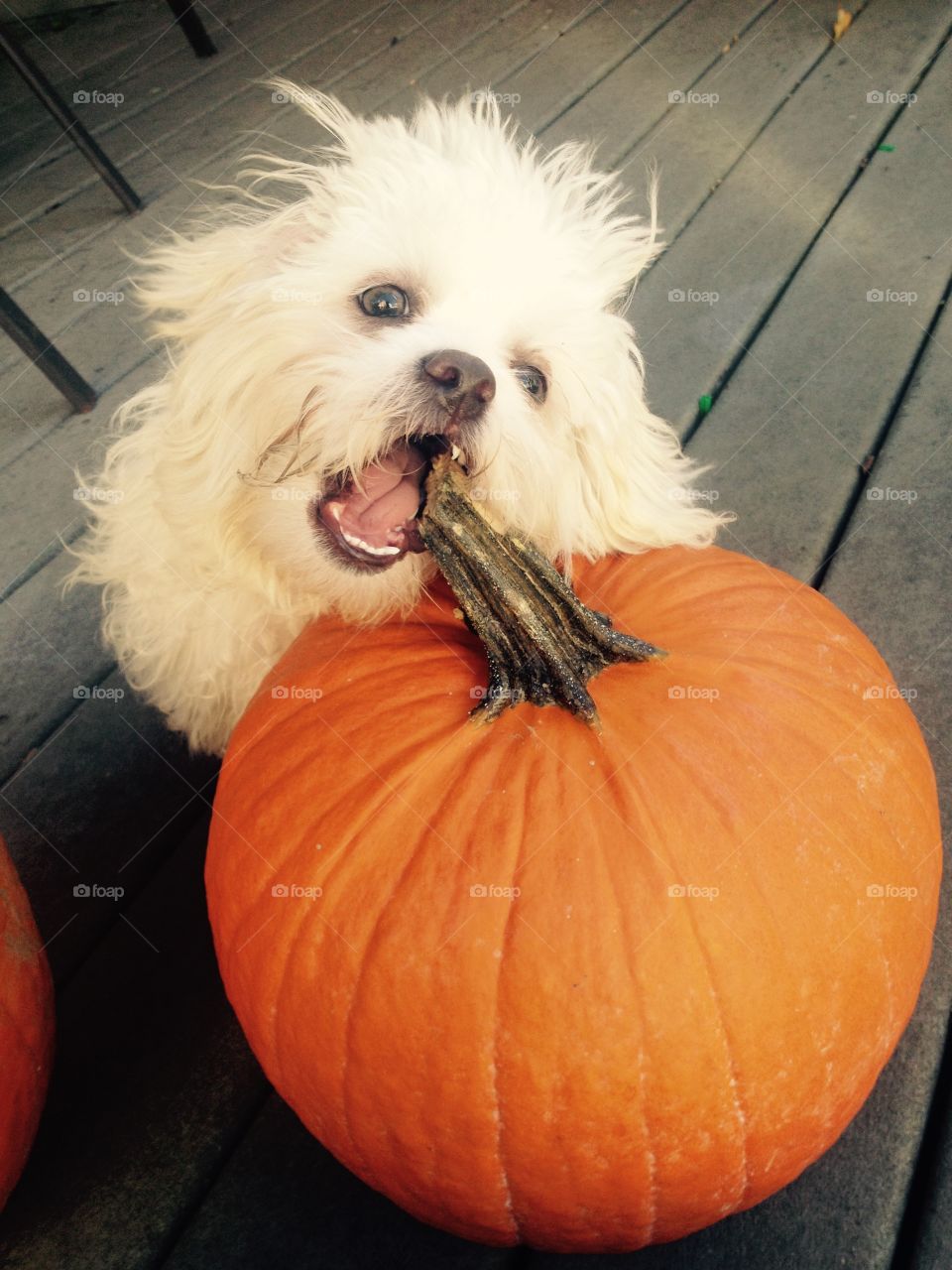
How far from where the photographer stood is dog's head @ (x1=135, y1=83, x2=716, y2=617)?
0.93 meters

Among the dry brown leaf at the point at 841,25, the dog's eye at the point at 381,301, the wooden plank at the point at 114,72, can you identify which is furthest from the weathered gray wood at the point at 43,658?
the dry brown leaf at the point at 841,25

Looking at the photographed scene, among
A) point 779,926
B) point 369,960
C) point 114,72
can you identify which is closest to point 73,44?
point 114,72

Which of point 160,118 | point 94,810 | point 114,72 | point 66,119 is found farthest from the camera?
point 114,72

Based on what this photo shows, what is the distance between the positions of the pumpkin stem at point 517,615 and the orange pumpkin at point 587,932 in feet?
0.09

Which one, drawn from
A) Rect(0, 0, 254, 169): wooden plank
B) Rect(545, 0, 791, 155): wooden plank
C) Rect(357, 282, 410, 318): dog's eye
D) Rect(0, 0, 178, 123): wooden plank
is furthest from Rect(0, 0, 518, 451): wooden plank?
Rect(357, 282, 410, 318): dog's eye

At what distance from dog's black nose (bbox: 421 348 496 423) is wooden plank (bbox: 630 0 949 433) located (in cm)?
100

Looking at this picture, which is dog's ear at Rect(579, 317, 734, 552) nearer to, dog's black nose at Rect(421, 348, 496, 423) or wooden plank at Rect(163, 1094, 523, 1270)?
dog's black nose at Rect(421, 348, 496, 423)

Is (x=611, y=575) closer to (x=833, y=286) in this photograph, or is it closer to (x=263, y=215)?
(x=263, y=215)

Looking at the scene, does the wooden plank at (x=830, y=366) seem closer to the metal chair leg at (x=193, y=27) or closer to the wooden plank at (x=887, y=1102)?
the wooden plank at (x=887, y=1102)

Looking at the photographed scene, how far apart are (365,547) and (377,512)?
4cm

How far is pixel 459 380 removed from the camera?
88 cm

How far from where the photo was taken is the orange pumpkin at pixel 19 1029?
2.74 feet

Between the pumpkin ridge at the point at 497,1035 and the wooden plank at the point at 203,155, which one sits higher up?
the wooden plank at the point at 203,155

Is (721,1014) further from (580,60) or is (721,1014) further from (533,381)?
(580,60)
